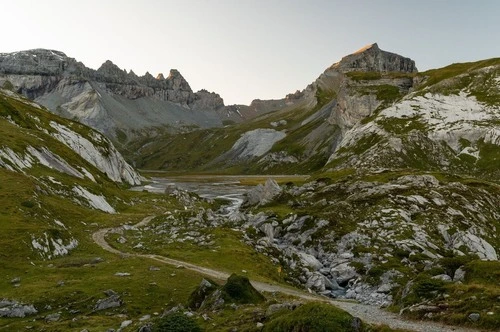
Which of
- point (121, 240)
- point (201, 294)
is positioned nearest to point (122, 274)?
point (201, 294)

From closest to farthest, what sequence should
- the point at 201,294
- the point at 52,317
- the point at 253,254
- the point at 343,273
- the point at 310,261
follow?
the point at 52,317
the point at 201,294
the point at 343,273
the point at 253,254
the point at 310,261

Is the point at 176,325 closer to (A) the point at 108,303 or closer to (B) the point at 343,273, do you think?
(A) the point at 108,303

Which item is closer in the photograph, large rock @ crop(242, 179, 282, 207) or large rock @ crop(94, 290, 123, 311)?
large rock @ crop(94, 290, 123, 311)

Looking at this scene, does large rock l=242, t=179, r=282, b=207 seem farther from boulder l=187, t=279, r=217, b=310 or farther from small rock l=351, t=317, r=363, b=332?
small rock l=351, t=317, r=363, b=332

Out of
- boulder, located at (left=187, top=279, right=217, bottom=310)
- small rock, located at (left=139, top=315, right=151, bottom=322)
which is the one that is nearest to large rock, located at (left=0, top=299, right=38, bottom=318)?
small rock, located at (left=139, top=315, right=151, bottom=322)

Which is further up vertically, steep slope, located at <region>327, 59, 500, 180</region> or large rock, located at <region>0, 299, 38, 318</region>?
steep slope, located at <region>327, 59, 500, 180</region>

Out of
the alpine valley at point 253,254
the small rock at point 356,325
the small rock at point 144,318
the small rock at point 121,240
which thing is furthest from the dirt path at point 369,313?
the small rock at point 144,318

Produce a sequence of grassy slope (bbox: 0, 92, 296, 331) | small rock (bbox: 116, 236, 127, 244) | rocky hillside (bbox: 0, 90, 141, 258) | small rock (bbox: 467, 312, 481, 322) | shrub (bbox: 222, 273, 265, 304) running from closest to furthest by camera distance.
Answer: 1. small rock (bbox: 467, 312, 481, 322)
2. shrub (bbox: 222, 273, 265, 304)
3. grassy slope (bbox: 0, 92, 296, 331)
4. rocky hillside (bbox: 0, 90, 141, 258)
5. small rock (bbox: 116, 236, 127, 244)

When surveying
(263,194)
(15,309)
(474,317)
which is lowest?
(15,309)

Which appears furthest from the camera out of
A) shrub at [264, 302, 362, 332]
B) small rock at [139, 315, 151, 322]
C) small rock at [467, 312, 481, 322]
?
small rock at [139, 315, 151, 322]

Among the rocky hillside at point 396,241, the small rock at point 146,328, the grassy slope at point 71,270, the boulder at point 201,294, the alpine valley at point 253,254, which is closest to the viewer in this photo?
the small rock at point 146,328

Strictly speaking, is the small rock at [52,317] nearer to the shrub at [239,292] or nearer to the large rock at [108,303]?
the large rock at [108,303]

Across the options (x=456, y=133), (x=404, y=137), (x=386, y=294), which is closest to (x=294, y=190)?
(x=386, y=294)

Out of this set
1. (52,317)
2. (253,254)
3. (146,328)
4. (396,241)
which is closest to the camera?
(146,328)
